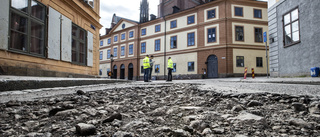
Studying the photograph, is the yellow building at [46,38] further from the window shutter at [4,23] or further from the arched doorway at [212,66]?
the arched doorway at [212,66]

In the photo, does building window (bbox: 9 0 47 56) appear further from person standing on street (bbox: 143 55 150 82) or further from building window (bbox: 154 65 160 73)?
building window (bbox: 154 65 160 73)

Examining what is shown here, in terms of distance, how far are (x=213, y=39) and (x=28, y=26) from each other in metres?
18.7

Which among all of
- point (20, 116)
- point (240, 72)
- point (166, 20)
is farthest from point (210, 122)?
point (166, 20)

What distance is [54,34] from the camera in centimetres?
659

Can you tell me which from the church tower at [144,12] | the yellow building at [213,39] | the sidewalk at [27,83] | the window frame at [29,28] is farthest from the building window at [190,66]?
the church tower at [144,12]

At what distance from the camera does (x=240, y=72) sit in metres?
19.4

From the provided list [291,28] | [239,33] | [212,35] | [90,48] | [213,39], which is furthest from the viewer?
[212,35]

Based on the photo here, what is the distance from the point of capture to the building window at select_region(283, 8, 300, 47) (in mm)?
8898

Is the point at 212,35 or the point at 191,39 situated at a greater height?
the point at 212,35

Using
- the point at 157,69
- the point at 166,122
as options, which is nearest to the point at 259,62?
the point at 157,69

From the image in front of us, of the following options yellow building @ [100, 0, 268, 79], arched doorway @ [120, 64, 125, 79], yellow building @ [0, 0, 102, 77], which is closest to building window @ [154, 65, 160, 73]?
yellow building @ [100, 0, 268, 79]

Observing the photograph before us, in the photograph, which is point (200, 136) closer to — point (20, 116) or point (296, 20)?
point (20, 116)

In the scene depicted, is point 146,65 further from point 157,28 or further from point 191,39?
point 157,28

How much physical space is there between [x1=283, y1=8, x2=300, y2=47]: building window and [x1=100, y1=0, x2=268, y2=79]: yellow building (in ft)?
32.2
